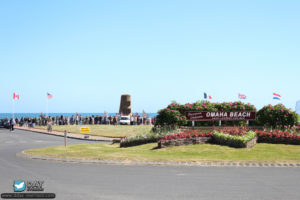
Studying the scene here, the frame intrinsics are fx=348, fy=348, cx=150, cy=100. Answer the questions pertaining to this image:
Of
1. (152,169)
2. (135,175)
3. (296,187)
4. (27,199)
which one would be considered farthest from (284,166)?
(27,199)

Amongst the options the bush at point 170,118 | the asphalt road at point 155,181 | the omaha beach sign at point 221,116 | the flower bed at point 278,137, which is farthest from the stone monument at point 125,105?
the asphalt road at point 155,181

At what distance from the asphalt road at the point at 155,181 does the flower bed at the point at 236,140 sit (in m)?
4.98

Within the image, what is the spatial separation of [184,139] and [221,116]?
5472 mm

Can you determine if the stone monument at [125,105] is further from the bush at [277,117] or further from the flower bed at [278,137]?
the flower bed at [278,137]

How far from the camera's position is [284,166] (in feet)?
38.5

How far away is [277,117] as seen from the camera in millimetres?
20875

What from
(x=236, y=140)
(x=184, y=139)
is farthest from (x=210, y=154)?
(x=184, y=139)

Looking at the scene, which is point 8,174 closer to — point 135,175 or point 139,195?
point 135,175

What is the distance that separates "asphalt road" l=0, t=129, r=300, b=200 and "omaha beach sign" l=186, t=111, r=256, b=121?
10.7 m

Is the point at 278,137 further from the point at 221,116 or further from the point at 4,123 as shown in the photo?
the point at 4,123

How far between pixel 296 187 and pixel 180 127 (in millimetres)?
13472

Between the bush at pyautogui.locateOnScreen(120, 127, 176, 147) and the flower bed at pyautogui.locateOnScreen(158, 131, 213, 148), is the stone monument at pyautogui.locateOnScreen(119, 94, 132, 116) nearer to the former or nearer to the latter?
the bush at pyautogui.locateOnScreen(120, 127, 176, 147)

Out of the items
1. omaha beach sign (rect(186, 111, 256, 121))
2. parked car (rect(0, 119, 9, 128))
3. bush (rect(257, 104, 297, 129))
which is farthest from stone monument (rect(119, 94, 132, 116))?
bush (rect(257, 104, 297, 129))

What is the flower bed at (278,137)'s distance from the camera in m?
17.2
